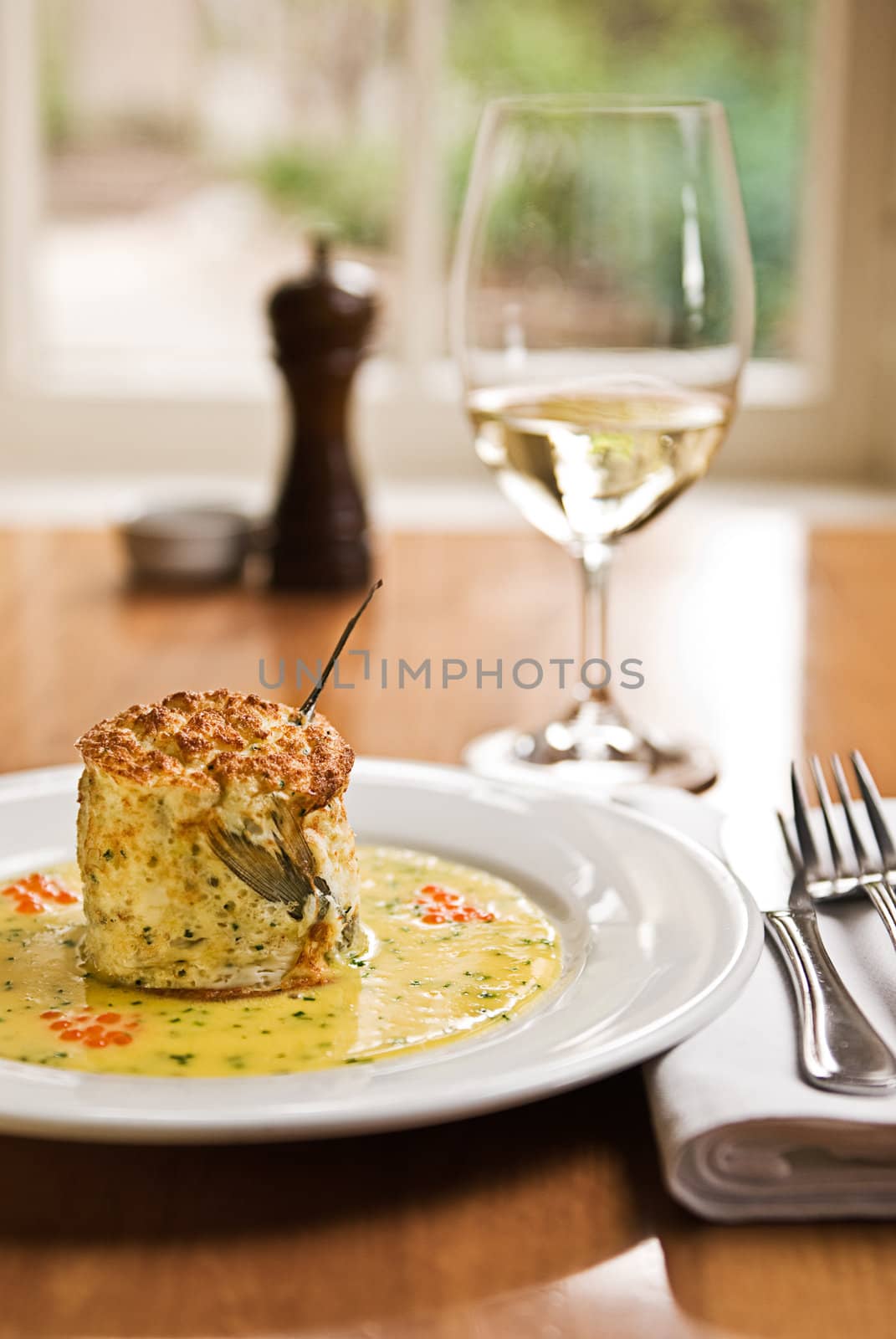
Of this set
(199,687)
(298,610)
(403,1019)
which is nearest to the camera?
(403,1019)

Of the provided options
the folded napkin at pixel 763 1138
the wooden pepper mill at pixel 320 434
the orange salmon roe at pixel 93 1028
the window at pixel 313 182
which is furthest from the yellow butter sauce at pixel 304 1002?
the window at pixel 313 182

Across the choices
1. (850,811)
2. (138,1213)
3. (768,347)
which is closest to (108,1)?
(768,347)

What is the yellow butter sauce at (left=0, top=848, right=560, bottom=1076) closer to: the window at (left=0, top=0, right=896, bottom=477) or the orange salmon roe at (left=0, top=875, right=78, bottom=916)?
the orange salmon roe at (left=0, top=875, right=78, bottom=916)

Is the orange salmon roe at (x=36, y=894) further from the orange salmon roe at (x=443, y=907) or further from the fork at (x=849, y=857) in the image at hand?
the fork at (x=849, y=857)

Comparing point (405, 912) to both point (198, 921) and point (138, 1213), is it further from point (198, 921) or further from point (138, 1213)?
point (138, 1213)

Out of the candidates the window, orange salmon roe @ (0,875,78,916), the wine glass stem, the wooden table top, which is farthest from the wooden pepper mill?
the window

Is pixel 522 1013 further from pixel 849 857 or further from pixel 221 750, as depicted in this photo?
pixel 849 857
